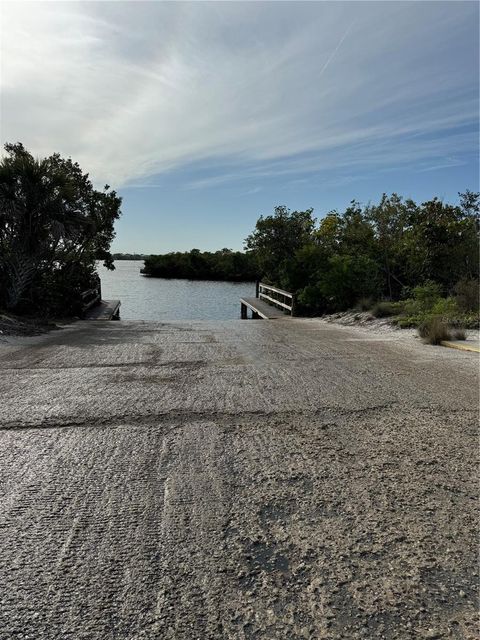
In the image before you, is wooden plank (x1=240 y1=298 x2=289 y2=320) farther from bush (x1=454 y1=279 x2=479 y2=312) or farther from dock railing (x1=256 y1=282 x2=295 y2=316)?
bush (x1=454 y1=279 x2=479 y2=312)

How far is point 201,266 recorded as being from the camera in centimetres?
8500

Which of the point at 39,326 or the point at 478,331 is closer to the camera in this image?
the point at 478,331

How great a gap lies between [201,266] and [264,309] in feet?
205

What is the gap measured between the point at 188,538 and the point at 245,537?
285 millimetres

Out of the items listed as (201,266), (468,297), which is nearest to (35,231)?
(468,297)

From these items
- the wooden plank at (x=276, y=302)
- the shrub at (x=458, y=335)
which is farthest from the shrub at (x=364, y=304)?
the shrub at (x=458, y=335)

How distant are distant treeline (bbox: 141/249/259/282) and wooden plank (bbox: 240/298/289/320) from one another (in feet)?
156

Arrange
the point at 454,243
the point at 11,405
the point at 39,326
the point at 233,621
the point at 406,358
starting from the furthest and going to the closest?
the point at 454,243, the point at 39,326, the point at 406,358, the point at 11,405, the point at 233,621

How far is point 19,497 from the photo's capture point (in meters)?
2.78

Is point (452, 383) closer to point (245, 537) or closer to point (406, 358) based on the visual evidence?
point (406, 358)

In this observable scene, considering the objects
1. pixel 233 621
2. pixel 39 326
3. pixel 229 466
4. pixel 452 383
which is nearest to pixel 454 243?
pixel 452 383

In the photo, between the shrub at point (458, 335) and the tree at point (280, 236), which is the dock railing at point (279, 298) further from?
the shrub at point (458, 335)

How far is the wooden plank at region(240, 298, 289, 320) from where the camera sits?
20862 mm

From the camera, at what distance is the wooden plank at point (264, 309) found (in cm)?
2086
